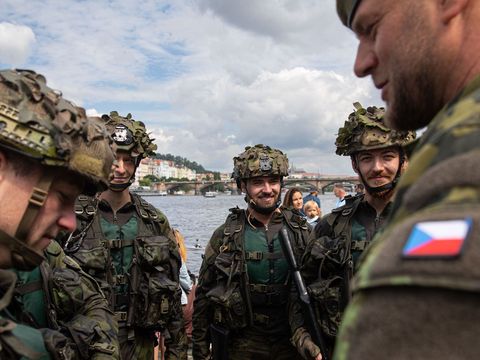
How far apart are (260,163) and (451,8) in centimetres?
411

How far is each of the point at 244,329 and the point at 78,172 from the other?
10.9 feet

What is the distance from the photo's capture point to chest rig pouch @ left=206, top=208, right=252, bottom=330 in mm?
4711

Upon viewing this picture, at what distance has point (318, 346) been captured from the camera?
4.12 metres

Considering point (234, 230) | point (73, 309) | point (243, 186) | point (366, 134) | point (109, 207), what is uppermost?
point (366, 134)

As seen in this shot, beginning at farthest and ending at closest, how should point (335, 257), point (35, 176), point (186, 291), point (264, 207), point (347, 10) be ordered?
point (186, 291) → point (264, 207) → point (335, 257) → point (35, 176) → point (347, 10)

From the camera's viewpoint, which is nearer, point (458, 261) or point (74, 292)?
point (458, 261)

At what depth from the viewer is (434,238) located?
80 centimetres

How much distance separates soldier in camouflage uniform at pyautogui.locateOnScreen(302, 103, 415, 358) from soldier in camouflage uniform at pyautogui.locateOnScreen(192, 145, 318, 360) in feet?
1.34

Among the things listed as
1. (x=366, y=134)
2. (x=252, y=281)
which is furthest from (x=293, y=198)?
(x=366, y=134)

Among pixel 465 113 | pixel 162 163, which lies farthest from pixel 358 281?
pixel 162 163

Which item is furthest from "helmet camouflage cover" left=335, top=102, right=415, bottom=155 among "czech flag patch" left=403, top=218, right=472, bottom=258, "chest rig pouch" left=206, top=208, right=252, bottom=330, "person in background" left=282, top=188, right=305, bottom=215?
"person in background" left=282, top=188, right=305, bottom=215

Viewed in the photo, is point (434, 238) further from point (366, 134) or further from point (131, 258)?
point (131, 258)

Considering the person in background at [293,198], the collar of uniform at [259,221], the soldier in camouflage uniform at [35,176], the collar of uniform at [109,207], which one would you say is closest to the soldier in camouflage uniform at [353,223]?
the collar of uniform at [259,221]

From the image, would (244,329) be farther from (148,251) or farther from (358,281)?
(358,281)
